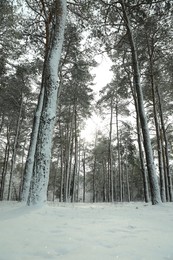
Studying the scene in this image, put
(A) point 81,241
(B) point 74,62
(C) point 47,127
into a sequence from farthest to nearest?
1. (B) point 74,62
2. (C) point 47,127
3. (A) point 81,241

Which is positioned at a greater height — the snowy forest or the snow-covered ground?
the snowy forest

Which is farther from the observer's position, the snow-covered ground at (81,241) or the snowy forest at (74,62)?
the snowy forest at (74,62)

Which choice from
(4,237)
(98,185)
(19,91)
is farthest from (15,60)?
(98,185)

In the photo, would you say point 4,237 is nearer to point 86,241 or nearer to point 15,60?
point 86,241

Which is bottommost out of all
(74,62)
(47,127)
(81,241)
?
(81,241)

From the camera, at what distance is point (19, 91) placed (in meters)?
13.6

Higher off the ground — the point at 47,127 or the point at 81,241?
the point at 47,127

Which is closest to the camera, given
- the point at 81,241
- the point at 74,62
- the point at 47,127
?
the point at 81,241

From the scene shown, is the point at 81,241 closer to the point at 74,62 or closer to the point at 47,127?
the point at 47,127

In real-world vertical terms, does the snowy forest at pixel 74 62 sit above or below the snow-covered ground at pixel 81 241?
above

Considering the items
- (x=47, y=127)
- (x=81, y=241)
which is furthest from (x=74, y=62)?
(x=81, y=241)

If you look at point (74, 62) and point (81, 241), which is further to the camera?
point (74, 62)

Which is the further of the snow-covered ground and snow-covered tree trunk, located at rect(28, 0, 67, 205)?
snow-covered tree trunk, located at rect(28, 0, 67, 205)

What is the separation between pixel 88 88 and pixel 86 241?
1262 centimetres
